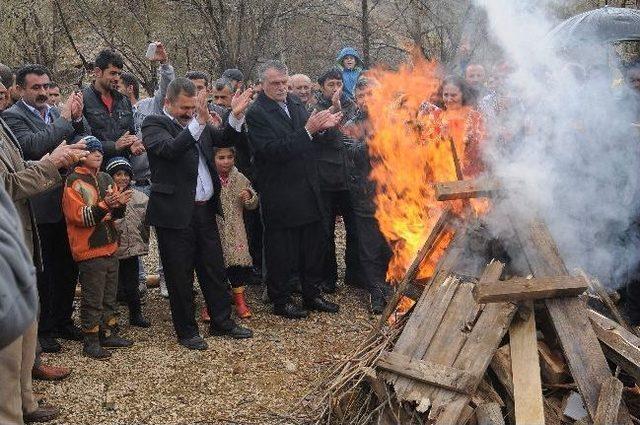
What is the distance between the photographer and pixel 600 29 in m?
8.90

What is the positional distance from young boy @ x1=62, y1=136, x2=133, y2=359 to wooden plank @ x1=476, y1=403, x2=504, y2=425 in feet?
10.8

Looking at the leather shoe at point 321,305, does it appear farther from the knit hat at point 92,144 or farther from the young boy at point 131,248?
the knit hat at point 92,144

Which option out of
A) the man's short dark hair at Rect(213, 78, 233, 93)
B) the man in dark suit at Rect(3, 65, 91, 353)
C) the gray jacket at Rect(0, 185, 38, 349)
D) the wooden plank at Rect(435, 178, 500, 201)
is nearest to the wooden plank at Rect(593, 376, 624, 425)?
the wooden plank at Rect(435, 178, 500, 201)

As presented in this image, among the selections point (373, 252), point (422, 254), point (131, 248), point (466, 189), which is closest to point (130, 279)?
point (131, 248)

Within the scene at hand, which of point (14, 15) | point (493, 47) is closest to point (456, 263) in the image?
point (493, 47)

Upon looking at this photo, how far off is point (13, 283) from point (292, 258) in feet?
16.1

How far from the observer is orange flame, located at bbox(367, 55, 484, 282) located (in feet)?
18.2

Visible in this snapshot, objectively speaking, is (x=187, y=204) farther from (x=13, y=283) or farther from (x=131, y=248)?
(x=13, y=283)

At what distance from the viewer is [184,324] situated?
19.3 feet

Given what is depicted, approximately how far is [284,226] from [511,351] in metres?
3.10

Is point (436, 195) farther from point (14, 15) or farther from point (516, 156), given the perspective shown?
point (14, 15)

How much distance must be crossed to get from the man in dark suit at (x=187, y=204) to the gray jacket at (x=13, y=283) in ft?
11.8

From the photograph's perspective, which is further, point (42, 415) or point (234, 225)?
point (234, 225)

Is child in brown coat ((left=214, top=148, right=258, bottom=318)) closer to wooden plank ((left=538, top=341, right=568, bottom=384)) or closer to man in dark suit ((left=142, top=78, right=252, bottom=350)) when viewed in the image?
man in dark suit ((left=142, top=78, right=252, bottom=350))
